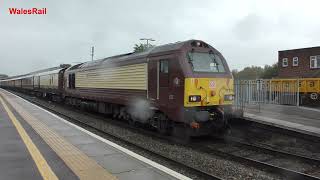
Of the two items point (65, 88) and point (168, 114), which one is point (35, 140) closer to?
point (168, 114)

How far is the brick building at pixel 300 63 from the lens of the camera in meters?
36.2

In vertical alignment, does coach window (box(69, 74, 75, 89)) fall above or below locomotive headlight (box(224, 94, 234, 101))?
above

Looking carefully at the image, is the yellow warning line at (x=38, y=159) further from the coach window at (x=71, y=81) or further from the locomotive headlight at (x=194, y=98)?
the coach window at (x=71, y=81)

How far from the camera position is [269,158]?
9.98m

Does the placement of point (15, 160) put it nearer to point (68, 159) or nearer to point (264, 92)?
point (68, 159)

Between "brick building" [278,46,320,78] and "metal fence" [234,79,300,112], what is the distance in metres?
17.7

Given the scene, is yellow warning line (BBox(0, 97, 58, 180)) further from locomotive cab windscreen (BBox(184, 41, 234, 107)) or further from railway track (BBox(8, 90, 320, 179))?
locomotive cab windscreen (BBox(184, 41, 234, 107))

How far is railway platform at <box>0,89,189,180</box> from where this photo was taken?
670 cm

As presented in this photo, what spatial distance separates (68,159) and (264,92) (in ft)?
44.5

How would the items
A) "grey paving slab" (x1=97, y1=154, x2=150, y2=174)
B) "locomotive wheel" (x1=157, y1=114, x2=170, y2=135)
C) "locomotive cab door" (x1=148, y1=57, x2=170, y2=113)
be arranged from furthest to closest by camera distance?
"locomotive wheel" (x1=157, y1=114, x2=170, y2=135) < "locomotive cab door" (x1=148, y1=57, x2=170, y2=113) < "grey paving slab" (x1=97, y1=154, x2=150, y2=174)

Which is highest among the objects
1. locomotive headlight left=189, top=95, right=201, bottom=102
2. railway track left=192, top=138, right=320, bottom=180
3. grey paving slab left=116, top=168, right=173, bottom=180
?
locomotive headlight left=189, top=95, right=201, bottom=102

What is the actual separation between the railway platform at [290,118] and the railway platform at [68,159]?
584cm

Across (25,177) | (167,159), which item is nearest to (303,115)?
(167,159)

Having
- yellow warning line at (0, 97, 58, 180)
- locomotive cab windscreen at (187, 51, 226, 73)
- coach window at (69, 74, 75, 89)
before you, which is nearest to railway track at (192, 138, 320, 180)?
locomotive cab windscreen at (187, 51, 226, 73)
